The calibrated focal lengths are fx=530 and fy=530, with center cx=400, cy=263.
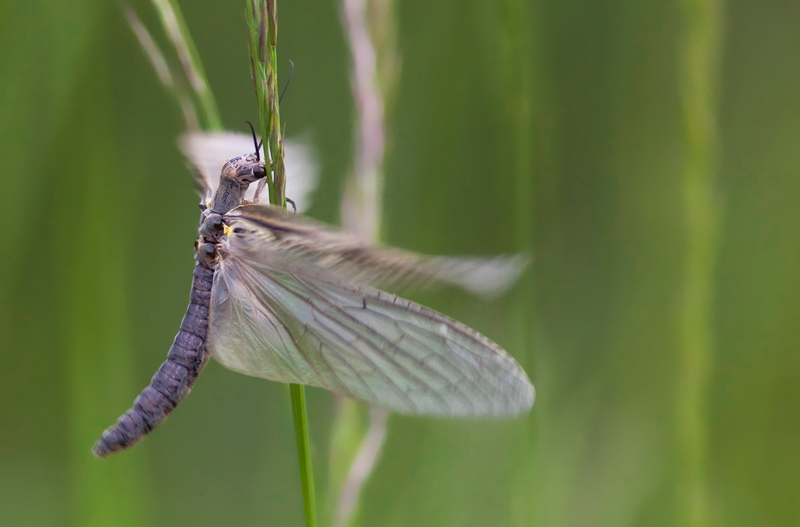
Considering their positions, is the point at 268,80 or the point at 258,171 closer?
the point at 268,80

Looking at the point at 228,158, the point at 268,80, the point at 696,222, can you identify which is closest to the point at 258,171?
the point at 228,158

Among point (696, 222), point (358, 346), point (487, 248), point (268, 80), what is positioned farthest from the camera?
point (487, 248)

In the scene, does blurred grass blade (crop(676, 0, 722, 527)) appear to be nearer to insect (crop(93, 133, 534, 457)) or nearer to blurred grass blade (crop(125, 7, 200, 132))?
insect (crop(93, 133, 534, 457))

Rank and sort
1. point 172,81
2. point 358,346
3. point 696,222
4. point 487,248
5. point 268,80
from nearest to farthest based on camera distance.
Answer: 1. point 268,80
2. point 358,346
3. point 172,81
4. point 696,222
5. point 487,248

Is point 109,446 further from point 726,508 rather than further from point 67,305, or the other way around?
point 726,508

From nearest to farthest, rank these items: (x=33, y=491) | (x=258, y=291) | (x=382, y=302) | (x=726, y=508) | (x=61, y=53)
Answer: (x=382, y=302), (x=258, y=291), (x=61, y=53), (x=726, y=508), (x=33, y=491)

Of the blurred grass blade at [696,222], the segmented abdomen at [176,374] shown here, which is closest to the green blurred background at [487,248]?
the blurred grass blade at [696,222]

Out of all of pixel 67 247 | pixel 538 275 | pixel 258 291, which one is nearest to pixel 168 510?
pixel 67 247

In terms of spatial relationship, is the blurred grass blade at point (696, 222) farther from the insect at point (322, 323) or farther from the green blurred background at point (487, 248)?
the insect at point (322, 323)

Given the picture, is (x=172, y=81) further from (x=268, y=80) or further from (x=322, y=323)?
(x=322, y=323)
